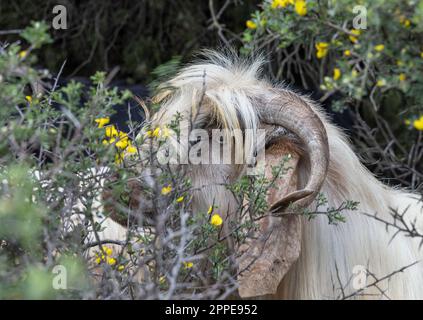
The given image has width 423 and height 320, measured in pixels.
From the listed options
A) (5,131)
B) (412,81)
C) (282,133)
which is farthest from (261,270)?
(412,81)

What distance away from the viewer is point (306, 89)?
6484 mm

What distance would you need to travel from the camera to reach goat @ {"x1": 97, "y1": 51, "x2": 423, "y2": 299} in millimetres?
3461

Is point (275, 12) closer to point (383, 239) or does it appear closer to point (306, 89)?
point (383, 239)

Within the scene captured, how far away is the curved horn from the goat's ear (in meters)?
0.09

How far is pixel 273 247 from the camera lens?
128 inches

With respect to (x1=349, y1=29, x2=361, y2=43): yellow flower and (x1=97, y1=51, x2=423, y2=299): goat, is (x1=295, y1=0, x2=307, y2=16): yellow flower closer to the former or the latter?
(x1=349, y1=29, x2=361, y2=43): yellow flower

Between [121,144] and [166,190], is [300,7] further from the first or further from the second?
[166,190]

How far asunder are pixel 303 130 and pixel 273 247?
0.55 metres

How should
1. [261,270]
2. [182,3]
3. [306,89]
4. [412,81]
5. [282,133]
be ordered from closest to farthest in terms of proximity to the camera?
1. [261,270]
2. [282,133]
3. [412,81]
4. [306,89]
5. [182,3]

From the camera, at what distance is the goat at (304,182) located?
3461 mm

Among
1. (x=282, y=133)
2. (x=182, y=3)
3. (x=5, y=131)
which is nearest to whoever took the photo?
(x=5, y=131)

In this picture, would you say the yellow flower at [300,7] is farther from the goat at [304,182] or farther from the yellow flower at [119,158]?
the yellow flower at [119,158]
